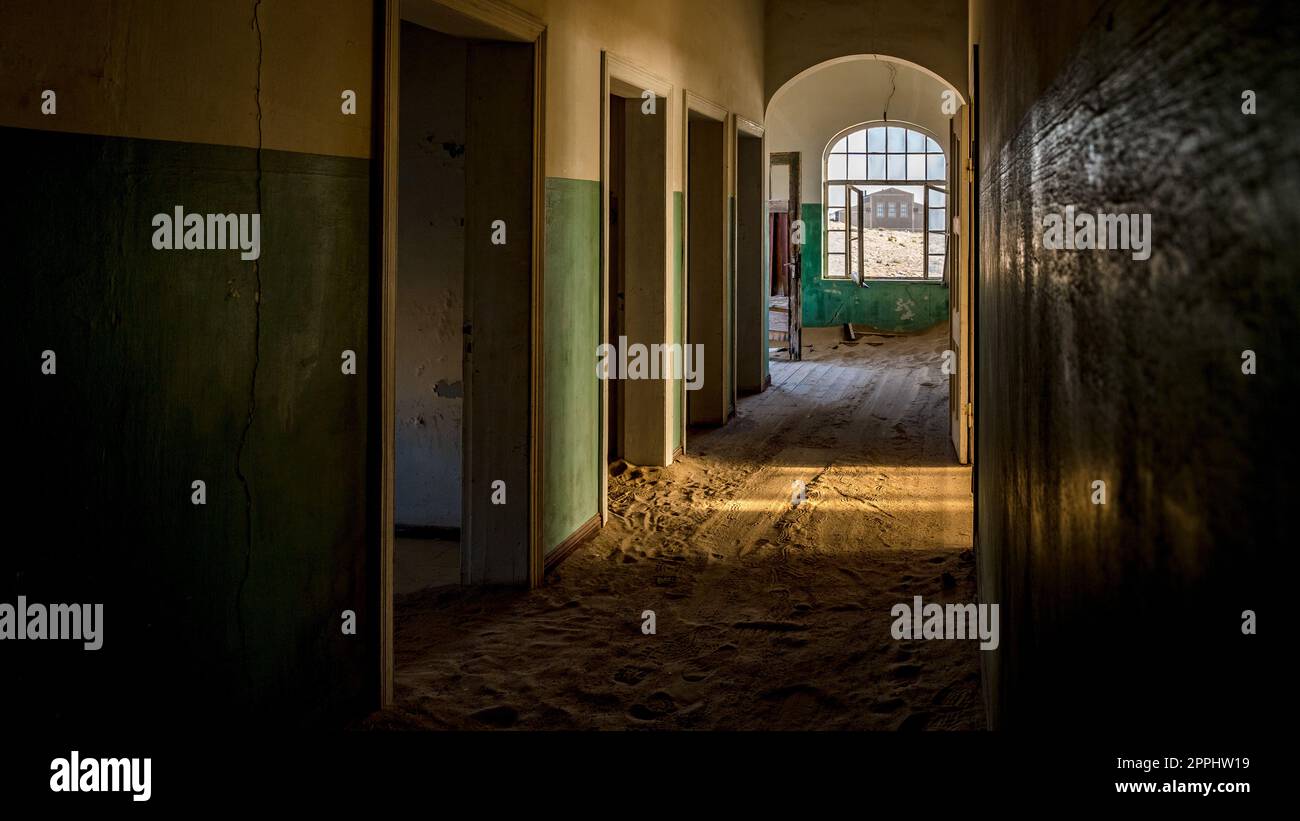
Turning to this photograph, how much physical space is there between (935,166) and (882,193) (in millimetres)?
1003

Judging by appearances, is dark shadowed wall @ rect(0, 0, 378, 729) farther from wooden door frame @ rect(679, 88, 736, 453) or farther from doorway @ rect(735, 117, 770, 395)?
doorway @ rect(735, 117, 770, 395)

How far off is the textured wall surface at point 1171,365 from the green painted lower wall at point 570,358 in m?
3.67

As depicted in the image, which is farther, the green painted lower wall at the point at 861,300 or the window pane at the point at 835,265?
the window pane at the point at 835,265

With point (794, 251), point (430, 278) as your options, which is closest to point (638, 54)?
point (430, 278)

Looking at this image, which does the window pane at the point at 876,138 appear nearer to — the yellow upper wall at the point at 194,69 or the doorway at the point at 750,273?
the doorway at the point at 750,273

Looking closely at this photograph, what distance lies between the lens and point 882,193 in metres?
17.5

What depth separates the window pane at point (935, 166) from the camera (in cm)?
1677

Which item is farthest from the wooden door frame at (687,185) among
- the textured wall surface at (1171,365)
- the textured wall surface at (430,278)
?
the textured wall surface at (1171,365)

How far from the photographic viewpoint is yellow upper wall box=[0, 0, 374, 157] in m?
2.17

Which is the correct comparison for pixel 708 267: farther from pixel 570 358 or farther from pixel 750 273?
pixel 570 358

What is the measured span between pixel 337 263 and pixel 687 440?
5.33 metres

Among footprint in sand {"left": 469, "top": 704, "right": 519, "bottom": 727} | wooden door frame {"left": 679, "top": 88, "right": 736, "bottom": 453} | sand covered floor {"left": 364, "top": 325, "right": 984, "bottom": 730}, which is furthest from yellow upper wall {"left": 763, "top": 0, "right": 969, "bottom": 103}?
footprint in sand {"left": 469, "top": 704, "right": 519, "bottom": 727}
